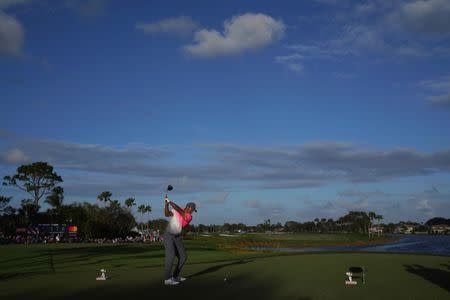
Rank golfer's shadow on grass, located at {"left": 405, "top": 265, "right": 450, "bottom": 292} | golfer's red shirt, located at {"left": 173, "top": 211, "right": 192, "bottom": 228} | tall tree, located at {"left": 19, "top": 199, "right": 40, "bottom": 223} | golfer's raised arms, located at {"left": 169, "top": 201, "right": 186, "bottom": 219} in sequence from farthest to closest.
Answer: tall tree, located at {"left": 19, "top": 199, "right": 40, "bottom": 223}, golfer's red shirt, located at {"left": 173, "top": 211, "right": 192, "bottom": 228}, golfer's raised arms, located at {"left": 169, "top": 201, "right": 186, "bottom": 219}, golfer's shadow on grass, located at {"left": 405, "top": 265, "right": 450, "bottom": 292}

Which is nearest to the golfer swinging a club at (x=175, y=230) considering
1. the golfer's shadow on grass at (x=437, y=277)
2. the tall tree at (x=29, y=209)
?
the golfer's shadow on grass at (x=437, y=277)

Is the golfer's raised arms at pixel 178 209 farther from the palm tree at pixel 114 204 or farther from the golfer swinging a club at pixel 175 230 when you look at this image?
the palm tree at pixel 114 204

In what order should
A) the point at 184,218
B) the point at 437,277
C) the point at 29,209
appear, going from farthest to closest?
the point at 29,209, the point at 437,277, the point at 184,218

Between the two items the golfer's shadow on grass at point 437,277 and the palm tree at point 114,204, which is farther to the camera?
the palm tree at point 114,204

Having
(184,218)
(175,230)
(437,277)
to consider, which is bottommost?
(437,277)

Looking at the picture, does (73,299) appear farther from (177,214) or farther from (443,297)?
(443,297)

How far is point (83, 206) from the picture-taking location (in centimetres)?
11344

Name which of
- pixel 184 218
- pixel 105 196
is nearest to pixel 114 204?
pixel 105 196

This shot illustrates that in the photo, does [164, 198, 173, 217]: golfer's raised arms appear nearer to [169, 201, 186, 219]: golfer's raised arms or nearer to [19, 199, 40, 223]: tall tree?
[169, 201, 186, 219]: golfer's raised arms

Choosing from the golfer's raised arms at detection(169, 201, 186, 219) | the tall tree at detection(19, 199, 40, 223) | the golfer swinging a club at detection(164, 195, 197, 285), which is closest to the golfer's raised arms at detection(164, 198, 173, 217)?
the golfer swinging a club at detection(164, 195, 197, 285)

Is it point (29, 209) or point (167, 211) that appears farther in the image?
point (29, 209)

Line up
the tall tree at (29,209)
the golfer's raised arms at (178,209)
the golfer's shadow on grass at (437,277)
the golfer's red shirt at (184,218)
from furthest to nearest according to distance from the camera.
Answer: the tall tree at (29,209)
the golfer's red shirt at (184,218)
the golfer's raised arms at (178,209)
the golfer's shadow on grass at (437,277)

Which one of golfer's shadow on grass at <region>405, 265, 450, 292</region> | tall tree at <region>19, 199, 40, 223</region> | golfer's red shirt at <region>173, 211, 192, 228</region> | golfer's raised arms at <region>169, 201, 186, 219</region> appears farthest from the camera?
tall tree at <region>19, 199, 40, 223</region>

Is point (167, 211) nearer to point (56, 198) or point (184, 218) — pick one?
point (184, 218)
